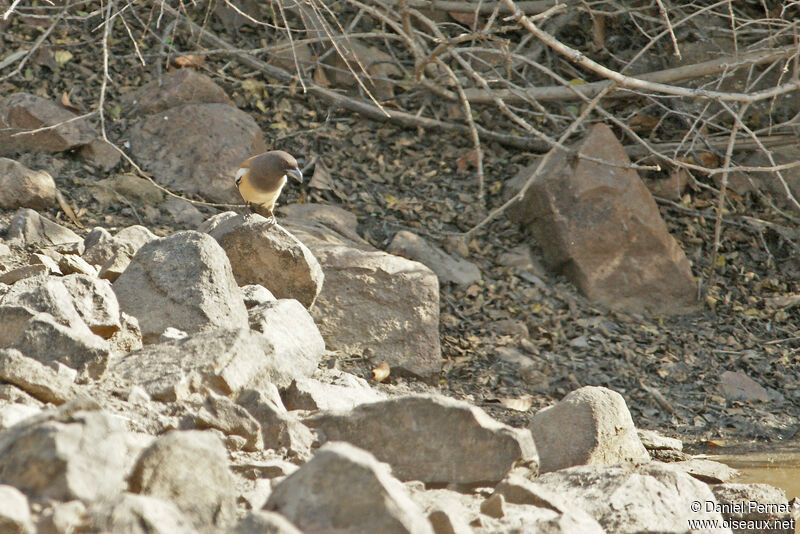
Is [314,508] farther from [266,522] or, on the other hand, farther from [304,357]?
[304,357]

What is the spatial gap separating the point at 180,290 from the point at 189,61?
4.01 m

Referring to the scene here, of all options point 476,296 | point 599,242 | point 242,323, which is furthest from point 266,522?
point 599,242

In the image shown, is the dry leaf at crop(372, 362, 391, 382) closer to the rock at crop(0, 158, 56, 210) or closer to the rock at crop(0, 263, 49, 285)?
the rock at crop(0, 263, 49, 285)

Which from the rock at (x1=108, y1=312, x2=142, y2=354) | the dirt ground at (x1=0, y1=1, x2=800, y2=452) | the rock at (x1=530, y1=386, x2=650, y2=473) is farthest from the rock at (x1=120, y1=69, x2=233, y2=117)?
the rock at (x1=530, y1=386, x2=650, y2=473)

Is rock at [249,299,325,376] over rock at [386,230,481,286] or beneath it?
over

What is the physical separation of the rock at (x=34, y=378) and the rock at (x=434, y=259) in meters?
3.46

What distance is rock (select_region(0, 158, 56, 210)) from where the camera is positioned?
17.6 feet

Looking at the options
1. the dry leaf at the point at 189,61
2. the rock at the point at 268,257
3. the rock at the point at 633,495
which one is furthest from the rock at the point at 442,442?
the dry leaf at the point at 189,61

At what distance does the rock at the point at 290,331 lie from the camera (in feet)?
12.9

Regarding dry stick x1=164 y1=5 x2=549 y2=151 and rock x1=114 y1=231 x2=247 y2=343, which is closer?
rock x1=114 y1=231 x2=247 y2=343

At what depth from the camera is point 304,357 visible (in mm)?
4078

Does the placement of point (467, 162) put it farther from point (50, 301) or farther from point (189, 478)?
point (189, 478)

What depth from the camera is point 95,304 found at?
354 centimetres

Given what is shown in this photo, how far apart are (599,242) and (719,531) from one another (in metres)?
3.45
